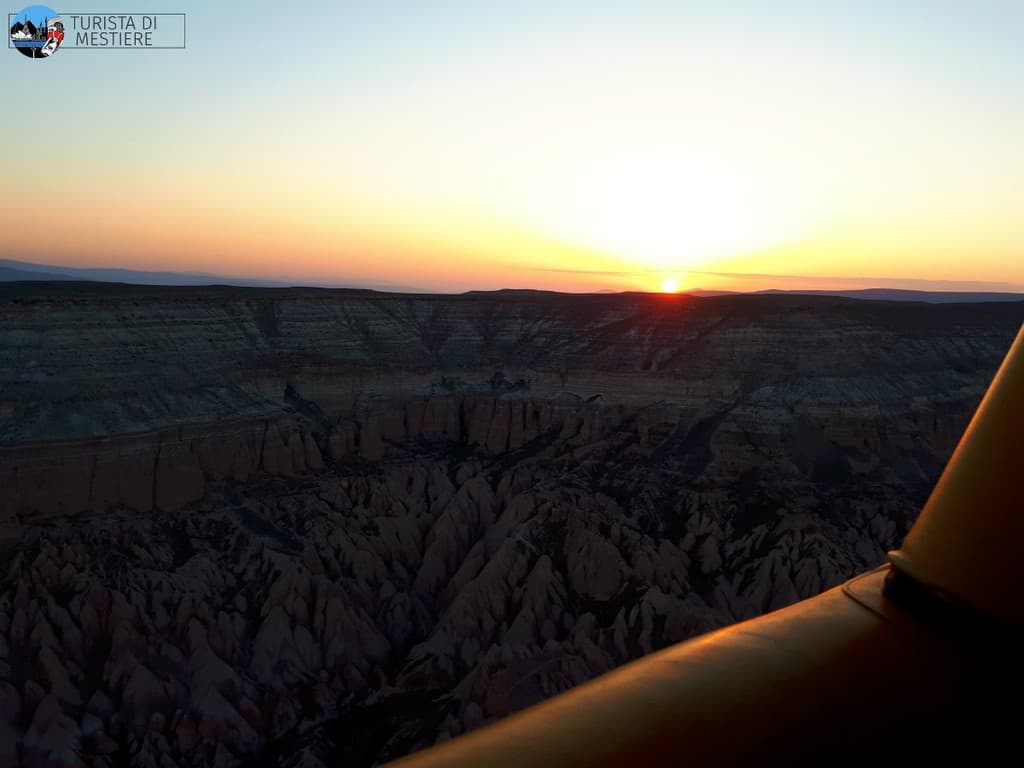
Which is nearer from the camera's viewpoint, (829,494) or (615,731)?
(615,731)

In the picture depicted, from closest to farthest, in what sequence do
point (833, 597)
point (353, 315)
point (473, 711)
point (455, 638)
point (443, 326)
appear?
point (833, 597) → point (473, 711) → point (455, 638) → point (353, 315) → point (443, 326)

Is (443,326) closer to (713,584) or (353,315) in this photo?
(353,315)

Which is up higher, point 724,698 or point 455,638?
point 724,698

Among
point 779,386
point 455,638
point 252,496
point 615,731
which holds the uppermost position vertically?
point 615,731

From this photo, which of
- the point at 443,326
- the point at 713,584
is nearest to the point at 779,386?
the point at 713,584

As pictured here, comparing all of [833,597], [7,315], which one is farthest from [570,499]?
[833,597]

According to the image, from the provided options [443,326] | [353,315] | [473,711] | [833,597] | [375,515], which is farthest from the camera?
[443,326]
